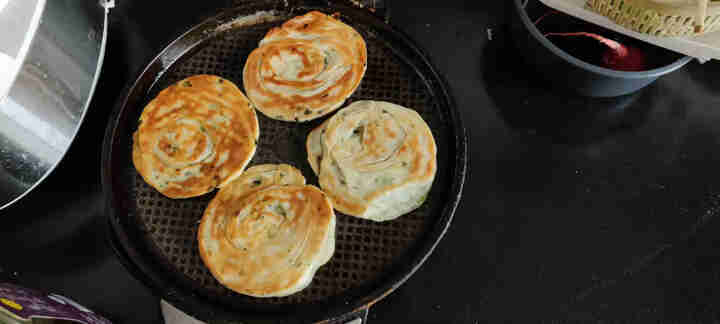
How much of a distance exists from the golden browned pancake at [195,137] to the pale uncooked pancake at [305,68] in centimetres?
7

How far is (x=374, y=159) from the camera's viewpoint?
4.06 ft

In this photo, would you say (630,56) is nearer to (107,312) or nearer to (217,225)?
(217,225)

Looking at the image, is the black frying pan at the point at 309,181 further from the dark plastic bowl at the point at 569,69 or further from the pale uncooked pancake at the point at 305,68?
the dark plastic bowl at the point at 569,69

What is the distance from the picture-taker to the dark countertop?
4.20 ft

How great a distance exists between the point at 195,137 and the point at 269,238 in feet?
1.02

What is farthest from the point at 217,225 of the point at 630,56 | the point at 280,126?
the point at 630,56

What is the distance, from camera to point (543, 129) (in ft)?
4.71

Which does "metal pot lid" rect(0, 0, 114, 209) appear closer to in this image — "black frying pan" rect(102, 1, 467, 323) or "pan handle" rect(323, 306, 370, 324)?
"black frying pan" rect(102, 1, 467, 323)

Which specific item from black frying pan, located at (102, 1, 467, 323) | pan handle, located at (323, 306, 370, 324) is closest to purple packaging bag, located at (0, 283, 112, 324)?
black frying pan, located at (102, 1, 467, 323)

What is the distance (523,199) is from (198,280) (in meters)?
0.83

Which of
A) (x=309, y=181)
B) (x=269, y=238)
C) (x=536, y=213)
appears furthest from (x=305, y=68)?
(x=536, y=213)

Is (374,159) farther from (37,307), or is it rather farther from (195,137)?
(37,307)

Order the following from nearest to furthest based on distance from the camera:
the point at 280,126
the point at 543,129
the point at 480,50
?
1. the point at 280,126
2. the point at 543,129
3. the point at 480,50

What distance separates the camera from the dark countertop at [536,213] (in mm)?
1281
